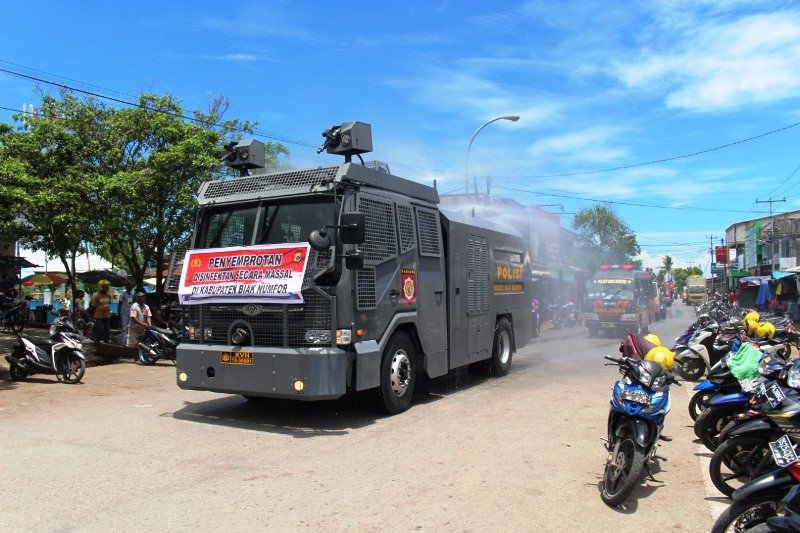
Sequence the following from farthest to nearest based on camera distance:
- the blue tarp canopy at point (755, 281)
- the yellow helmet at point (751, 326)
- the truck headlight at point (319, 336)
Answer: the blue tarp canopy at point (755, 281) → the yellow helmet at point (751, 326) → the truck headlight at point (319, 336)

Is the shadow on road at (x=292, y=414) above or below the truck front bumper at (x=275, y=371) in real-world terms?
below

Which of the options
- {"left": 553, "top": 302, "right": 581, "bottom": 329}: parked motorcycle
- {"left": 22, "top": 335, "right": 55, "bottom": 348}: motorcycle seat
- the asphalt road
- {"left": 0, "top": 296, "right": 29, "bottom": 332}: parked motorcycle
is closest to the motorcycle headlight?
the asphalt road

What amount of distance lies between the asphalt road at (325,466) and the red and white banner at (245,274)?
1588mm

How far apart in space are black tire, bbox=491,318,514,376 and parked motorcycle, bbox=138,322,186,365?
7259mm

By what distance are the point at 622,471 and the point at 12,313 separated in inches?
869

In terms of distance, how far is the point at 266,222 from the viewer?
25.1ft

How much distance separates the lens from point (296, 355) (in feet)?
22.7

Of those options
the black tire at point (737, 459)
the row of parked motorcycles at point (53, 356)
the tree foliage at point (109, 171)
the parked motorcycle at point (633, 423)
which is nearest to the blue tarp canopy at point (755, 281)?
the tree foliage at point (109, 171)

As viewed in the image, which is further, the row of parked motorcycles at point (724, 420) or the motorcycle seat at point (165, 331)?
the motorcycle seat at point (165, 331)

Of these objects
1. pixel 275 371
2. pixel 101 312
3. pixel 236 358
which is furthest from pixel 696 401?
pixel 101 312

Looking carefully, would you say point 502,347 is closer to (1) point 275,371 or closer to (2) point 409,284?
(2) point 409,284

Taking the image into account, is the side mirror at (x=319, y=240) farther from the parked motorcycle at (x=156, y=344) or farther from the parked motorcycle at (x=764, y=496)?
the parked motorcycle at (x=156, y=344)

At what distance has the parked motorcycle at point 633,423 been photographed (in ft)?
15.5

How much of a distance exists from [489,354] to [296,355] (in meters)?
5.06
